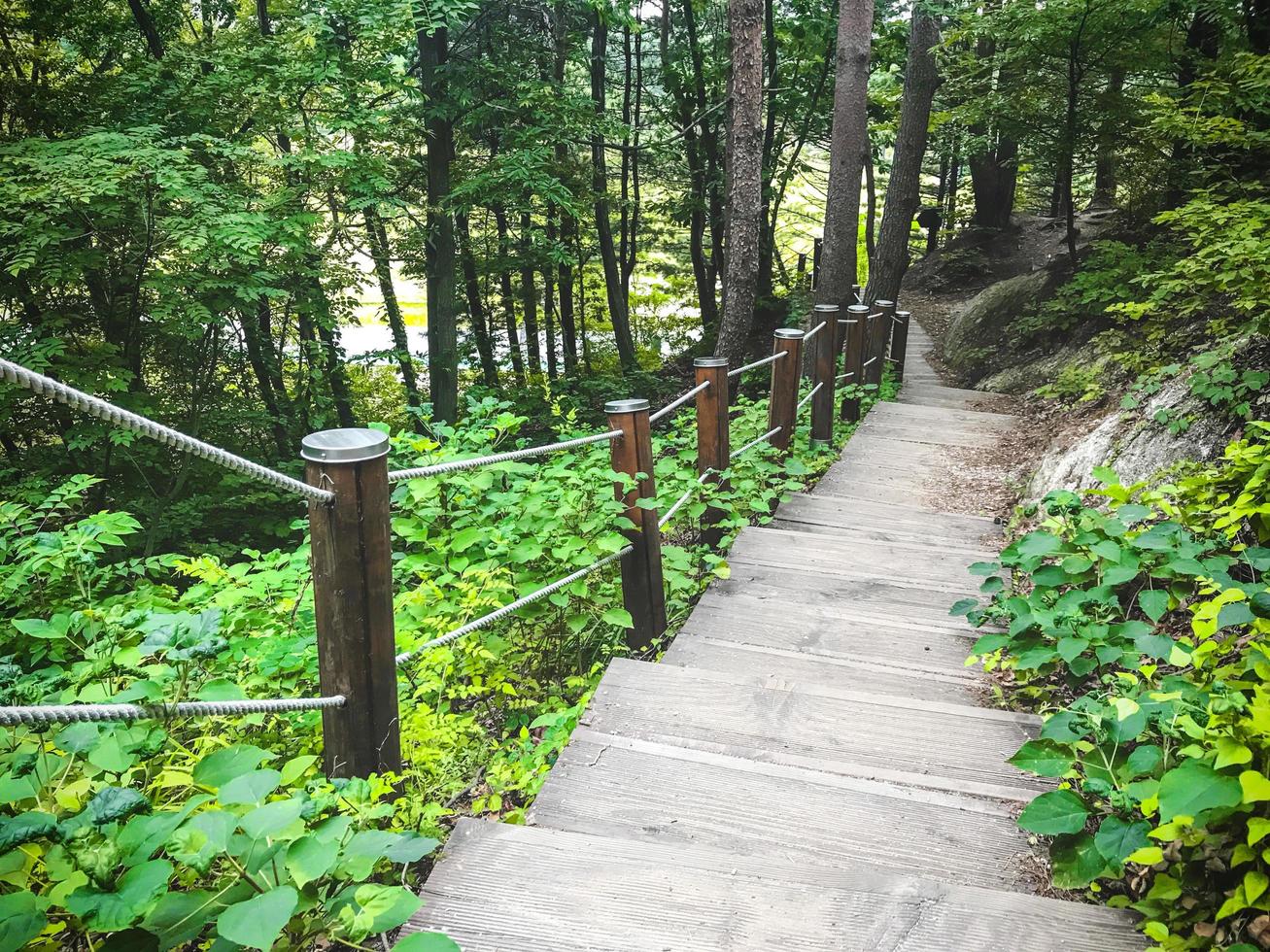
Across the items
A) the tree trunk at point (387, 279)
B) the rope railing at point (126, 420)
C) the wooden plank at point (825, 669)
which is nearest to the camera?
the rope railing at point (126, 420)

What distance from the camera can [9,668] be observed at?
1.59m

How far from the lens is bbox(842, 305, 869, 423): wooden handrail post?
26.6ft

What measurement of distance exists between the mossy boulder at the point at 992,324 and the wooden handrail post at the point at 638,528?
9.04m

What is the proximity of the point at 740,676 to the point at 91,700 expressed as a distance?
205 cm

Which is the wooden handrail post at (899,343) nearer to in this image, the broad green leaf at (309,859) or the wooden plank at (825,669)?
the wooden plank at (825,669)

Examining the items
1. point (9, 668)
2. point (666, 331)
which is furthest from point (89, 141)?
point (666, 331)

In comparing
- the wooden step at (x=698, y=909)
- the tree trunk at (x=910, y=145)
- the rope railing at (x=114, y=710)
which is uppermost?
the tree trunk at (x=910, y=145)

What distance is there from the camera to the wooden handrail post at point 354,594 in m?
1.80

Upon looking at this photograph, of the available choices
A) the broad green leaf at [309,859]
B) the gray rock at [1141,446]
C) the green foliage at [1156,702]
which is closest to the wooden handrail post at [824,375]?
the gray rock at [1141,446]

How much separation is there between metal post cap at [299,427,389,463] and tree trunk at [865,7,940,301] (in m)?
10.6

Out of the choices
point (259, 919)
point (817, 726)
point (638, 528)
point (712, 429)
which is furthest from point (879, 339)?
point (259, 919)

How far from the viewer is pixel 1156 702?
2029 mm

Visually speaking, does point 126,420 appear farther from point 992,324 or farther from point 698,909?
point 992,324

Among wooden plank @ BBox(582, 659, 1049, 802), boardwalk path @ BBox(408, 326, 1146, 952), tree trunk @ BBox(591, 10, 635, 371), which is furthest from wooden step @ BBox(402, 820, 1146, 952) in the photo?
tree trunk @ BBox(591, 10, 635, 371)
